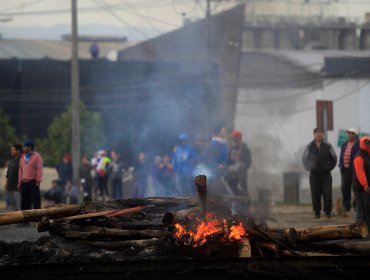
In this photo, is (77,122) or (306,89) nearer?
(77,122)

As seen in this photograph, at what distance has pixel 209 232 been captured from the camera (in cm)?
788

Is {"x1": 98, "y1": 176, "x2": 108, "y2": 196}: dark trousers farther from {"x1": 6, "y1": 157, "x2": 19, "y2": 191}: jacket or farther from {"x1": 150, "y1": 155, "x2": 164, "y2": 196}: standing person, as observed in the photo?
{"x1": 6, "y1": 157, "x2": 19, "y2": 191}: jacket

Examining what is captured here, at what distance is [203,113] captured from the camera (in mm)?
28016

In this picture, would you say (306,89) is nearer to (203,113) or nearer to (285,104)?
(285,104)

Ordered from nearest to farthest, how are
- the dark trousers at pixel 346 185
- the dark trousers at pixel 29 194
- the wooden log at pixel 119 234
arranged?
the wooden log at pixel 119 234 → the dark trousers at pixel 29 194 → the dark trousers at pixel 346 185


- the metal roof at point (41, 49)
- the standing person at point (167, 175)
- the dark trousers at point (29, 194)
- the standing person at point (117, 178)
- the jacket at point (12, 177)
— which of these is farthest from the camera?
the metal roof at point (41, 49)

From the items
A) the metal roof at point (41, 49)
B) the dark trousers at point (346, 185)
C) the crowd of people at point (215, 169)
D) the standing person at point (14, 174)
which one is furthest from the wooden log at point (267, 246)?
the metal roof at point (41, 49)

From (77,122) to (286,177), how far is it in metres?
6.41

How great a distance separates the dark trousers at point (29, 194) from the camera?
14164 millimetres

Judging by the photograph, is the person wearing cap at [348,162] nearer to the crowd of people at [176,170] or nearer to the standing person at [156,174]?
the crowd of people at [176,170]

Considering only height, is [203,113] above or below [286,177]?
above

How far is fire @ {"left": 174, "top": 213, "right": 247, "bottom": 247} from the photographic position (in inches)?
308

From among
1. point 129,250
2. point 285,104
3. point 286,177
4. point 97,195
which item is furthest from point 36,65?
point 129,250

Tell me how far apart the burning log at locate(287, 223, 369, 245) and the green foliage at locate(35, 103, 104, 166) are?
24418mm
